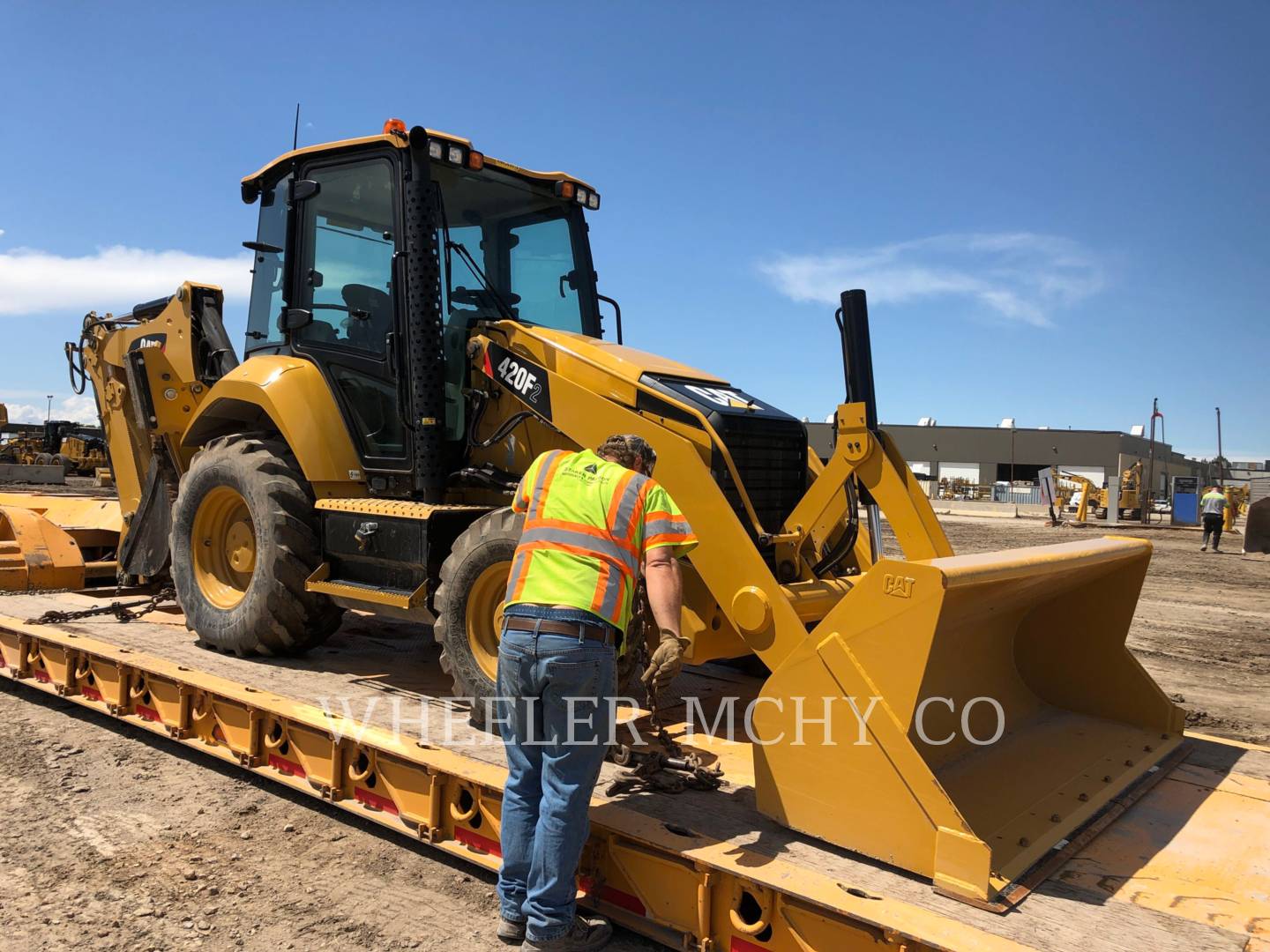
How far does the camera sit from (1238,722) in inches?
252

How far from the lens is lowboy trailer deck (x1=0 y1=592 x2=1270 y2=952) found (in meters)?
2.64

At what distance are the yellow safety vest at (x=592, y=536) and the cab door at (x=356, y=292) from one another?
226 cm

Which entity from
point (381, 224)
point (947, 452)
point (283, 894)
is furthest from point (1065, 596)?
point (947, 452)

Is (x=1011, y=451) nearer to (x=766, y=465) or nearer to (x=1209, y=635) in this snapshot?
(x=1209, y=635)

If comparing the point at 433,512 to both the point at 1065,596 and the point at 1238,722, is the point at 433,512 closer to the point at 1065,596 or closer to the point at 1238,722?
the point at 1065,596

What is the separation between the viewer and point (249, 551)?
5.95m

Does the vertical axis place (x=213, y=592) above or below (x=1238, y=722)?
above

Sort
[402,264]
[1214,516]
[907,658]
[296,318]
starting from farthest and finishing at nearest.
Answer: [1214,516], [296,318], [402,264], [907,658]

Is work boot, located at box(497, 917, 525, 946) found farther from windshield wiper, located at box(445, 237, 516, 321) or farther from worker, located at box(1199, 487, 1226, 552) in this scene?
worker, located at box(1199, 487, 1226, 552)

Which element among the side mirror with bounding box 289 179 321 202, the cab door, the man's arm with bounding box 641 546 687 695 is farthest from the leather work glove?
the side mirror with bounding box 289 179 321 202

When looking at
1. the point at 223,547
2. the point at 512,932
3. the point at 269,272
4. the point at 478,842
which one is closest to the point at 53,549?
the point at 223,547

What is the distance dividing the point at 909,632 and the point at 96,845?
3378mm

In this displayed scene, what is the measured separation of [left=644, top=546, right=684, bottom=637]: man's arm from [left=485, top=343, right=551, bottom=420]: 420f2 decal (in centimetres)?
178

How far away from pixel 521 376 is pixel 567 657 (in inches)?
87.7
